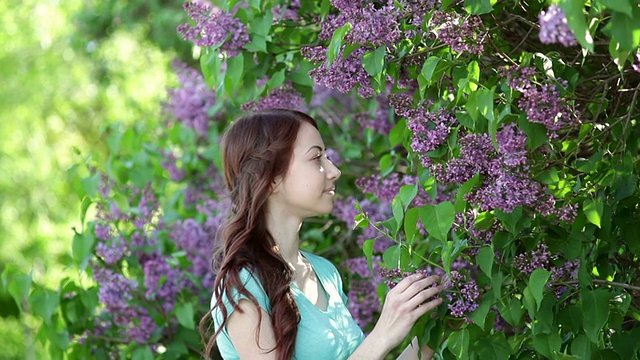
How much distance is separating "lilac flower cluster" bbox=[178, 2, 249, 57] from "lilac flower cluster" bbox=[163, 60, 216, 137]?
1.79 meters

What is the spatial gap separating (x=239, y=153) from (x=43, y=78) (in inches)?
354

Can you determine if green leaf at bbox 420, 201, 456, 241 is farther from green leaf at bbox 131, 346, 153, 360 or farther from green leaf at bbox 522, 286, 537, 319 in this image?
green leaf at bbox 131, 346, 153, 360

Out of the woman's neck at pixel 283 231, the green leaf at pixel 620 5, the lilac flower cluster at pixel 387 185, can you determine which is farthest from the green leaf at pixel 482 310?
the green leaf at pixel 620 5

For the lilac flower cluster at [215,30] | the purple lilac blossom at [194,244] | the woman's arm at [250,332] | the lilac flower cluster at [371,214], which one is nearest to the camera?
the woman's arm at [250,332]

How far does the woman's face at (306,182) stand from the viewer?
2502 mm

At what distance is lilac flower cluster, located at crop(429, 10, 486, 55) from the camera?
207cm

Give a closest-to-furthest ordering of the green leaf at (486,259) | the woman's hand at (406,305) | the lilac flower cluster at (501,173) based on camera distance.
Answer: the lilac flower cluster at (501,173), the green leaf at (486,259), the woman's hand at (406,305)

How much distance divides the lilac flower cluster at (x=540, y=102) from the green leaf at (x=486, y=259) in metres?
A: 0.30

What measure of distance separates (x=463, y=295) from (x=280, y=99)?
103 cm

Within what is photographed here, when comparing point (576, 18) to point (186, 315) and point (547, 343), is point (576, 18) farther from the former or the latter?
point (186, 315)

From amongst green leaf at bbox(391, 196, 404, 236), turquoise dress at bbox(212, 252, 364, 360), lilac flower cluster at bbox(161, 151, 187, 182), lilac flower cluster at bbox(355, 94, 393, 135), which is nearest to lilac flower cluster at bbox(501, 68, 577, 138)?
green leaf at bbox(391, 196, 404, 236)

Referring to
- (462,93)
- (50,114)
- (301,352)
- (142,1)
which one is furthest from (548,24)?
(50,114)

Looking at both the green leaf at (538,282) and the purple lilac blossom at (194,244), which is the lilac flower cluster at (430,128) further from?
the purple lilac blossom at (194,244)

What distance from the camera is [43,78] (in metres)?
11.1
